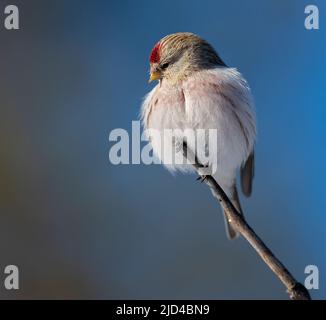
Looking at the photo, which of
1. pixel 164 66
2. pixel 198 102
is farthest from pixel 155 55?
pixel 198 102

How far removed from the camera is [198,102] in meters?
1.84

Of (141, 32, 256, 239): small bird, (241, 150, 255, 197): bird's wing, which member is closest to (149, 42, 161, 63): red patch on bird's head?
(141, 32, 256, 239): small bird

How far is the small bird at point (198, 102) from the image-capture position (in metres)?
1.86

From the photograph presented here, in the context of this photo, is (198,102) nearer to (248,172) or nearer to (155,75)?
(155,75)

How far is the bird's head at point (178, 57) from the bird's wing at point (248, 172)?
369 millimetres

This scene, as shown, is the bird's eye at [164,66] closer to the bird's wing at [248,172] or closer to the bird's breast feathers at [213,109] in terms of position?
the bird's breast feathers at [213,109]

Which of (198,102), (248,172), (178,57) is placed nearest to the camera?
(198,102)

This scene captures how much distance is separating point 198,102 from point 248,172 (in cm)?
41

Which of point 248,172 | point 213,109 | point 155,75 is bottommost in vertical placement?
point 248,172

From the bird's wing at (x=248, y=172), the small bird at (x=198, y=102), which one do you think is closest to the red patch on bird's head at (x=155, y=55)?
the small bird at (x=198, y=102)
